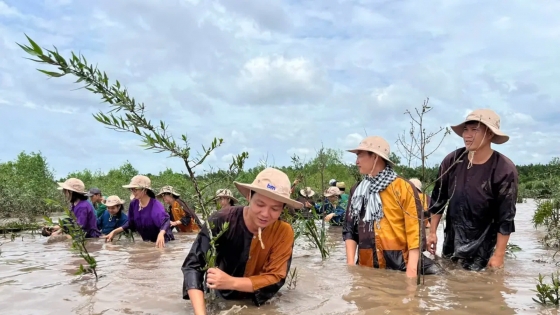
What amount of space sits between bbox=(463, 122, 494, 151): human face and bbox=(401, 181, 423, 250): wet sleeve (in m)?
0.70

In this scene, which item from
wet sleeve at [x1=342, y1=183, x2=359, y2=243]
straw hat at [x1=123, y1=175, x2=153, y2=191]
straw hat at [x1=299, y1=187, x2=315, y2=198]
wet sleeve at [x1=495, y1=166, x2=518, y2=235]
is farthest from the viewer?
straw hat at [x1=123, y1=175, x2=153, y2=191]

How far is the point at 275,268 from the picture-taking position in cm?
369

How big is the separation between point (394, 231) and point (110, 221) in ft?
21.7

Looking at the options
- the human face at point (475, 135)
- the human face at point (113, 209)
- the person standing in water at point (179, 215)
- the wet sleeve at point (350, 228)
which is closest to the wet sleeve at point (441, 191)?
the human face at point (475, 135)

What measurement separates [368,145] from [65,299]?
9.34 feet

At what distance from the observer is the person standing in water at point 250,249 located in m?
3.25

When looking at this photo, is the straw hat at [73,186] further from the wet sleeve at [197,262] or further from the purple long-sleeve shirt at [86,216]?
the wet sleeve at [197,262]

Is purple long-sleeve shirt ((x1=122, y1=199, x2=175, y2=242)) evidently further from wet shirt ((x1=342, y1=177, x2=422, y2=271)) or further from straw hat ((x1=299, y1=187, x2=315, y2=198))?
wet shirt ((x1=342, y1=177, x2=422, y2=271))

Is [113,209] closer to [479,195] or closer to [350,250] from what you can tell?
[350,250]

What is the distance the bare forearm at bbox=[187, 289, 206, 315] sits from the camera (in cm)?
320

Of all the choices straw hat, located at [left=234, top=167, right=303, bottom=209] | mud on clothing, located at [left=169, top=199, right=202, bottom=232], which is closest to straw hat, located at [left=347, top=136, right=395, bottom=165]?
straw hat, located at [left=234, top=167, right=303, bottom=209]

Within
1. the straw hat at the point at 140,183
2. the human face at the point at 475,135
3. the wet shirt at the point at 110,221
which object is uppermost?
the human face at the point at 475,135

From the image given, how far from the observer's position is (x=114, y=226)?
380 inches

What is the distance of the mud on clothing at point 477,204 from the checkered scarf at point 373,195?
0.54 m
